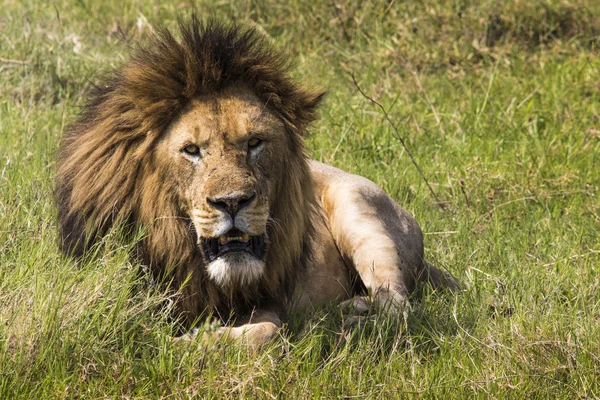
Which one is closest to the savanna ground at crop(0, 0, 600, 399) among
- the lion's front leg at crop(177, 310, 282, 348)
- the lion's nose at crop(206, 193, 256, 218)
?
the lion's front leg at crop(177, 310, 282, 348)

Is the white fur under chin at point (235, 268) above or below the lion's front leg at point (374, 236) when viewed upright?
above

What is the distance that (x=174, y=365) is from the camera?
3352mm

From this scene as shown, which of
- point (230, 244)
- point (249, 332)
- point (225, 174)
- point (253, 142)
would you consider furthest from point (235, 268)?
point (253, 142)

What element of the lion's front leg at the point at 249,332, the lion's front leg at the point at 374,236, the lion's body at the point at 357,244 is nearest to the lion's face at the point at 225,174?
the lion's front leg at the point at 249,332

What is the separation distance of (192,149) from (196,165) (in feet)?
0.22

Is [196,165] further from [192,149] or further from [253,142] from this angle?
[253,142]

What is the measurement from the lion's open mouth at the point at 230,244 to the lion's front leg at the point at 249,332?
0.25 metres

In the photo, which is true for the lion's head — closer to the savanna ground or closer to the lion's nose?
the lion's nose

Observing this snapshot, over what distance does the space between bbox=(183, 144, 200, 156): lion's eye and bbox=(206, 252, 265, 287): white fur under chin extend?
0.37 metres

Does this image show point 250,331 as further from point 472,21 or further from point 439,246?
point 472,21

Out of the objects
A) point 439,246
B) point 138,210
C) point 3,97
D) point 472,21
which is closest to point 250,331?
point 138,210

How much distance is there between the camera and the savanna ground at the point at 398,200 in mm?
3328

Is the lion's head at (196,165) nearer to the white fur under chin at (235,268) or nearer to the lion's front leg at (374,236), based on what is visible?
the white fur under chin at (235,268)

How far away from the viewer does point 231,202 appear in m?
3.42
